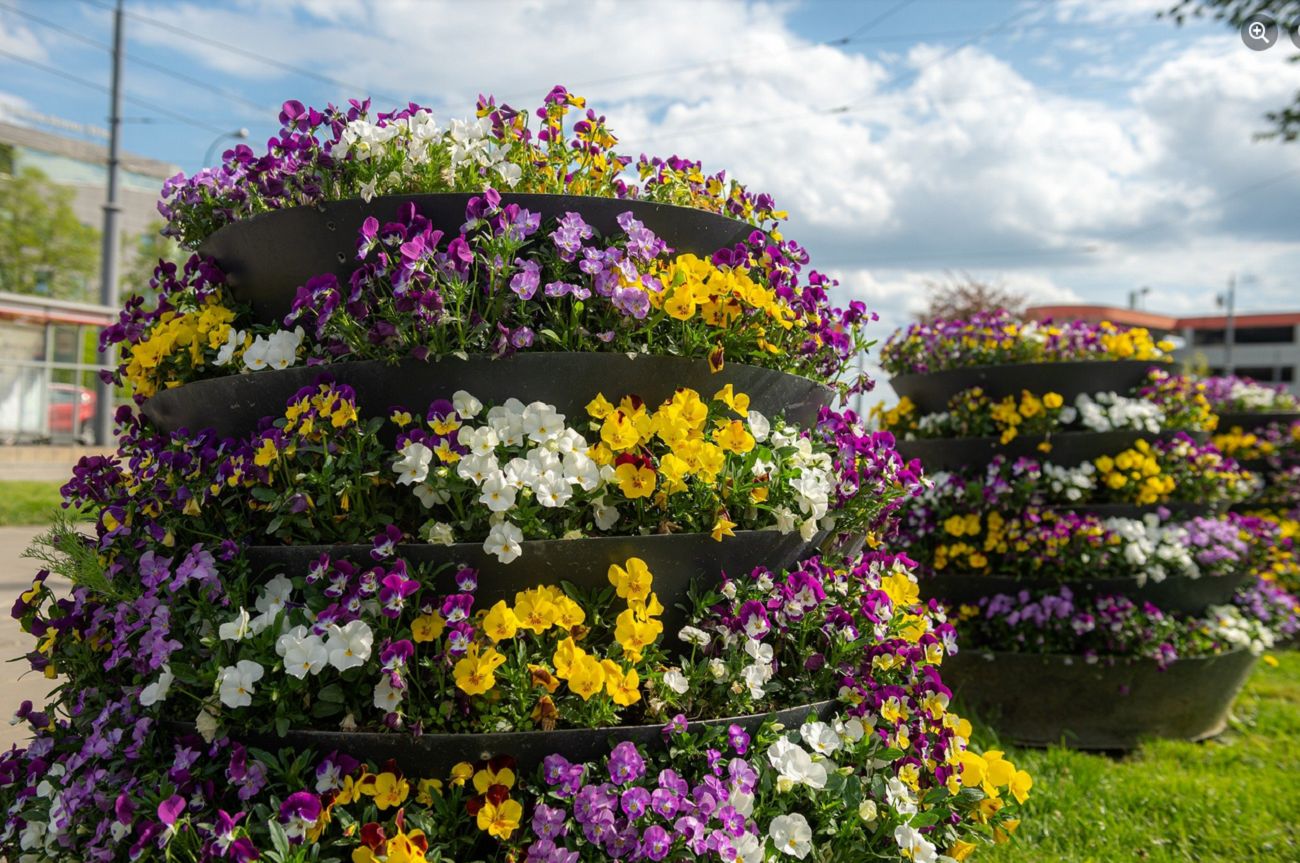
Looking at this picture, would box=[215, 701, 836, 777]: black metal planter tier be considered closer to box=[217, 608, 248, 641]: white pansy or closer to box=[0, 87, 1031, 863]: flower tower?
box=[0, 87, 1031, 863]: flower tower

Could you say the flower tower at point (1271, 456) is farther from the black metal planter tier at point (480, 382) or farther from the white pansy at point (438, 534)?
the white pansy at point (438, 534)

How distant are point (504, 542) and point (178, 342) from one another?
1.30m

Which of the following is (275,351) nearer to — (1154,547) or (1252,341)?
(1154,547)

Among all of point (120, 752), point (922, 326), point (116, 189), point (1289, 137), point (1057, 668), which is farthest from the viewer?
point (116, 189)

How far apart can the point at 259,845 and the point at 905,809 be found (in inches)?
58.0

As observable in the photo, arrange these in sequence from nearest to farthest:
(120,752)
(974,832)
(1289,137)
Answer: (120,752) < (974,832) < (1289,137)

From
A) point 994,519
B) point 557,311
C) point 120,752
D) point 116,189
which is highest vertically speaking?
point 116,189

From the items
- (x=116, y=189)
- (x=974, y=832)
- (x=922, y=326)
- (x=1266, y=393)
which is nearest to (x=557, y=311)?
(x=974, y=832)

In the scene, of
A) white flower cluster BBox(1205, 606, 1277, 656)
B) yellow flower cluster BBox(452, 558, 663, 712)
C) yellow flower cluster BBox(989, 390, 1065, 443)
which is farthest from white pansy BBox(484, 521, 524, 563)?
white flower cluster BBox(1205, 606, 1277, 656)

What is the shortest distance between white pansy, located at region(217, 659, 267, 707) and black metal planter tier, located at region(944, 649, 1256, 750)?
4.24 m

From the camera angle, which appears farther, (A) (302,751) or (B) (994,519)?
(B) (994,519)

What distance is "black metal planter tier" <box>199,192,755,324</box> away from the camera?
8.18ft

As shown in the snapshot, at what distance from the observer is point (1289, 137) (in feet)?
35.6

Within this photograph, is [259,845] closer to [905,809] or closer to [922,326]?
[905,809]
